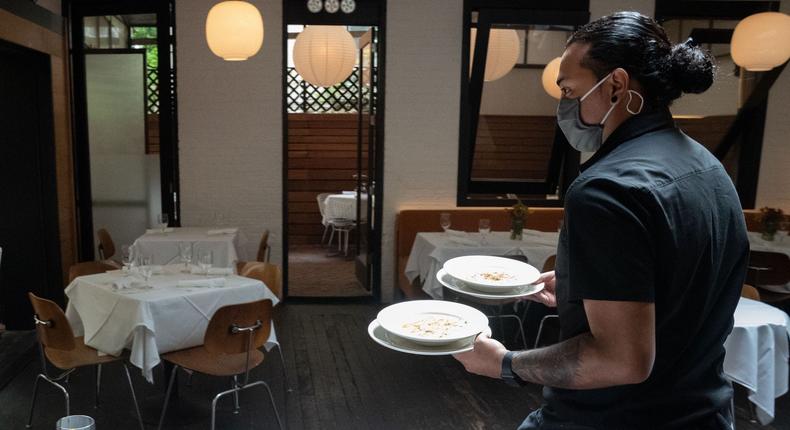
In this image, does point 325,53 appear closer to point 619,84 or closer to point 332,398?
point 332,398

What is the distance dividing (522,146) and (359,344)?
3309mm

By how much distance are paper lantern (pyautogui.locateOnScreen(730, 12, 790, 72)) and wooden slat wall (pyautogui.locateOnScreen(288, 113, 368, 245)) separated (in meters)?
5.34

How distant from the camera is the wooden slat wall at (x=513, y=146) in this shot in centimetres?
678

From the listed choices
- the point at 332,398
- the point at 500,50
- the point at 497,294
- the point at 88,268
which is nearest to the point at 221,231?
the point at 88,268

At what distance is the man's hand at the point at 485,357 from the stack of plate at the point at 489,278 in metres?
0.30

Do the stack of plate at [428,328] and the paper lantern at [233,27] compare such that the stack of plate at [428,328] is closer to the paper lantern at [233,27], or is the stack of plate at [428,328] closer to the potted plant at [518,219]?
the paper lantern at [233,27]

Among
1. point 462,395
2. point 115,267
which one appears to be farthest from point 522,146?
point 115,267

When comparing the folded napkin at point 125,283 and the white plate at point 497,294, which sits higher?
the white plate at point 497,294

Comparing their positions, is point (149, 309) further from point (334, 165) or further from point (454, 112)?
point (334, 165)

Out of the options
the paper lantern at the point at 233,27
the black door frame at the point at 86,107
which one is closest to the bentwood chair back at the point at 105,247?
the black door frame at the point at 86,107

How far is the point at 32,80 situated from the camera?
15.6 feet

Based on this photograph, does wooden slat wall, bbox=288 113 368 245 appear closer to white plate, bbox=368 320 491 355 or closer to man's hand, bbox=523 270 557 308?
man's hand, bbox=523 270 557 308

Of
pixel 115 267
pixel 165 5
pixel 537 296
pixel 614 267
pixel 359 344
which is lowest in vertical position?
pixel 359 344

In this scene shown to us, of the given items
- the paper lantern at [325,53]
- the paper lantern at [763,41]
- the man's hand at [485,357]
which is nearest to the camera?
the man's hand at [485,357]
